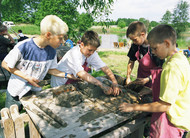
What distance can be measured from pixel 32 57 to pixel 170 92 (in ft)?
Answer: 5.62

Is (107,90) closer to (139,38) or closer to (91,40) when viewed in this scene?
(91,40)

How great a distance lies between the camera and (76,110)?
66.6 inches

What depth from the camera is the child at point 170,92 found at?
4.07 ft

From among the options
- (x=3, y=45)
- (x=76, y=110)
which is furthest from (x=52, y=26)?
(x=3, y=45)

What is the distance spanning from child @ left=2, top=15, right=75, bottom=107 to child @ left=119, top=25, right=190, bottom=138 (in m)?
1.19

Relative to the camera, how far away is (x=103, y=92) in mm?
2117

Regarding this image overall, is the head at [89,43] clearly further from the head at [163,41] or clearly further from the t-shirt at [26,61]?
the head at [163,41]

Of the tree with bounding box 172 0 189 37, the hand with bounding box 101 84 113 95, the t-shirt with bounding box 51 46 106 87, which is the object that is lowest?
the hand with bounding box 101 84 113 95

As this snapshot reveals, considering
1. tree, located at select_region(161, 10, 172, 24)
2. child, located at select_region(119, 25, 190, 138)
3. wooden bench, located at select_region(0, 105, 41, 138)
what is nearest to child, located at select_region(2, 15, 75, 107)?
wooden bench, located at select_region(0, 105, 41, 138)

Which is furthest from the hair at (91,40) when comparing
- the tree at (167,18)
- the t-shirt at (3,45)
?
the tree at (167,18)

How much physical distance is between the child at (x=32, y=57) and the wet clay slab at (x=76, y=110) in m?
0.26

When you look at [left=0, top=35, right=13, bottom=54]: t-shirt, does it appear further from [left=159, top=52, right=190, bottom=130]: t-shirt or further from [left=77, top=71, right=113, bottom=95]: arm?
[left=159, top=52, right=190, bottom=130]: t-shirt

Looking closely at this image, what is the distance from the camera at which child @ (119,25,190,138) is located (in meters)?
1.24

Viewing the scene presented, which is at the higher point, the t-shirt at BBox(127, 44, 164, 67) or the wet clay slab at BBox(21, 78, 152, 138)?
the t-shirt at BBox(127, 44, 164, 67)
